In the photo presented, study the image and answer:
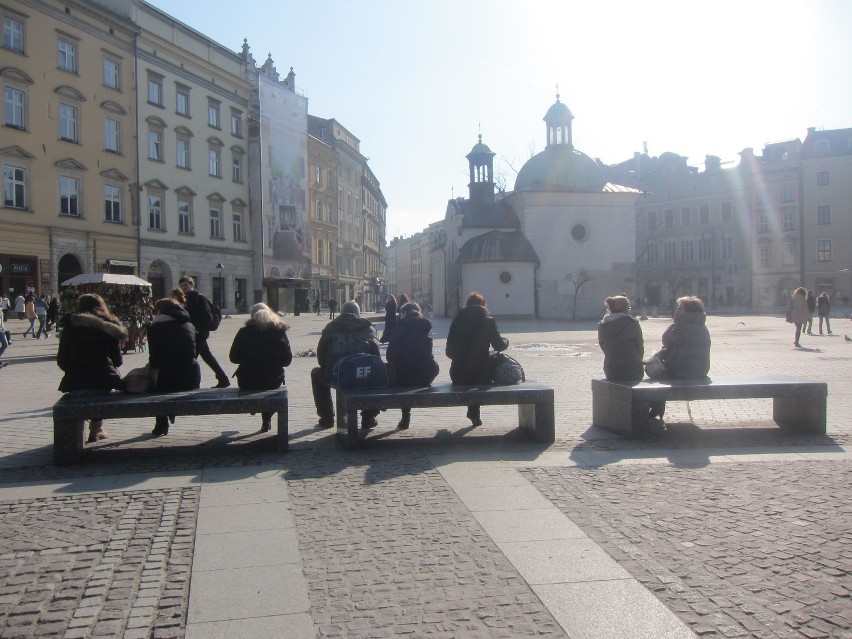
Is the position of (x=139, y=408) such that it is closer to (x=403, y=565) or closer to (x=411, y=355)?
(x=411, y=355)

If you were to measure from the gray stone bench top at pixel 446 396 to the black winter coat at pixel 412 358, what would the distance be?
57cm

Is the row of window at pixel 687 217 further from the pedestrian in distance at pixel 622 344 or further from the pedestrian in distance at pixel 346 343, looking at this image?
the pedestrian in distance at pixel 346 343

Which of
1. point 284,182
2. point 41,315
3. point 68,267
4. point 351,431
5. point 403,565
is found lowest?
point 403,565

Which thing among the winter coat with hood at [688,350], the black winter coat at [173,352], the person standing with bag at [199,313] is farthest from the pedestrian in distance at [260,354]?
the winter coat with hood at [688,350]

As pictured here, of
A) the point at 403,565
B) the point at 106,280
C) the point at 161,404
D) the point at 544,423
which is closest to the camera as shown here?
the point at 403,565

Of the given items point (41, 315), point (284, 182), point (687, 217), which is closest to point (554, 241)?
point (284, 182)

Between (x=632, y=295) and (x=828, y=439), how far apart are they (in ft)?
158

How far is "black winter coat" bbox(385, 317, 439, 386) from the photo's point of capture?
352 inches

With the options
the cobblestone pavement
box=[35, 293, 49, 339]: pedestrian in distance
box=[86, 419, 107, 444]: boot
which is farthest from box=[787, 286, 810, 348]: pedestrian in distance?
box=[35, 293, 49, 339]: pedestrian in distance

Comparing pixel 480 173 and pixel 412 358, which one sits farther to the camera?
pixel 480 173

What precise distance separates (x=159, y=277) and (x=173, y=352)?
1511 inches

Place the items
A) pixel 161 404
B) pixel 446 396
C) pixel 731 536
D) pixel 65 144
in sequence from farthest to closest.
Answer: pixel 65 144, pixel 446 396, pixel 161 404, pixel 731 536

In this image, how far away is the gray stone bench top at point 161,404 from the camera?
728 centimetres

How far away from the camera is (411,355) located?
352 inches
